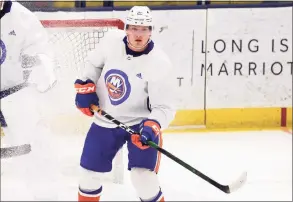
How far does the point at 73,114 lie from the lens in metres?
3.48

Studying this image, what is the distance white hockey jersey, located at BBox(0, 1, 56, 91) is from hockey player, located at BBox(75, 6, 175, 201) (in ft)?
0.59

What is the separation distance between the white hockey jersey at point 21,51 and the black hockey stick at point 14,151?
1.03 ft

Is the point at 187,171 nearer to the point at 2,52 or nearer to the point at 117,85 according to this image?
the point at 117,85

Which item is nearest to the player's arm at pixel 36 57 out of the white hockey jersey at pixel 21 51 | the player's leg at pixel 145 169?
the white hockey jersey at pixel 21 51

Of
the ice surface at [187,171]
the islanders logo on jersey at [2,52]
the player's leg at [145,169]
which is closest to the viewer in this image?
the islanders logo on jersey at [2,52]

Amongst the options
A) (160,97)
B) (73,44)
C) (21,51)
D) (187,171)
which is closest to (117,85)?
(160,97)

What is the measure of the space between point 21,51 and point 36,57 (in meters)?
0.06

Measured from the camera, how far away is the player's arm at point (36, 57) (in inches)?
94.3

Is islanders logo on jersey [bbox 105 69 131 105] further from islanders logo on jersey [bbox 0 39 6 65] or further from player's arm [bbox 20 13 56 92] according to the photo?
islanders logo on jersey [bbox 0 39 6 65]

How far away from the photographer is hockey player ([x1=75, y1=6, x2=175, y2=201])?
2418 mm

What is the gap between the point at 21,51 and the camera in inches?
94.7

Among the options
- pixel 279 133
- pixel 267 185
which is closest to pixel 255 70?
pixel 279 133

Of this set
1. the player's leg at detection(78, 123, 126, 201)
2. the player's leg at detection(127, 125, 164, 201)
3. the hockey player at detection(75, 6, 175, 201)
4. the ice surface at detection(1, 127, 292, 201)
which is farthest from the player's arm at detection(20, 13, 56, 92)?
the ice surface at detection(1, 127, 292, 201)

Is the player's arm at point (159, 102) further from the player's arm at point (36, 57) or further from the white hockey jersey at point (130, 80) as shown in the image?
the player's arm at point (36, 57)
